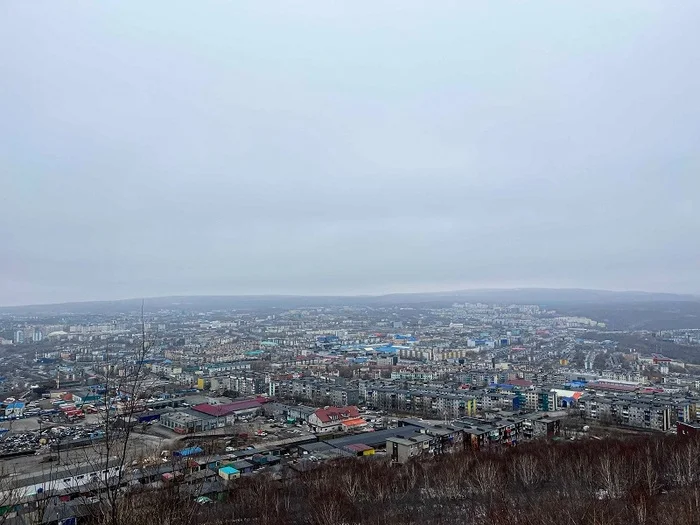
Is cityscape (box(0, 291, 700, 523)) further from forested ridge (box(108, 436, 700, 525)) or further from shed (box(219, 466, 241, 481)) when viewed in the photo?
forested ridge (box(108, 436, 700, 525))

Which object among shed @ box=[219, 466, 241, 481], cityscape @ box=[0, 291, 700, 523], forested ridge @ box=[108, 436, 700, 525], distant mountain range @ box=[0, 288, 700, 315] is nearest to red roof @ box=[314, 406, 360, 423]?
cityscape @ box=[0, 291, 700, 523]

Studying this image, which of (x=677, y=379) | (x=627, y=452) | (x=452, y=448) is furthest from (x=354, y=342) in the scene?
(x=627, y=452)

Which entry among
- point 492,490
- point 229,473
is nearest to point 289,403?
point 229,473

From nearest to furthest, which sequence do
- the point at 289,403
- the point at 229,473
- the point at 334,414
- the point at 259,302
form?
the point at 229,473 < the point at 334,414 < the point at 289,403 < the point at 259,302

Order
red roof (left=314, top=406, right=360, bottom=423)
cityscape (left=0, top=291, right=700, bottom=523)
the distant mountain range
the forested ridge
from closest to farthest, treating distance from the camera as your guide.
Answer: cityscape (left=0, top=291, right=700, bottom=523) → the forested ridge → red roof (left=314, top=406, right=360, bottom=423) → the distant mountain range

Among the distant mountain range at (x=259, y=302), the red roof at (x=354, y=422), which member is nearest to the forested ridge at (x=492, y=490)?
the red roof at (x=354, y=422)

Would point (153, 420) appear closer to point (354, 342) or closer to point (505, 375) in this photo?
point (505, 375)

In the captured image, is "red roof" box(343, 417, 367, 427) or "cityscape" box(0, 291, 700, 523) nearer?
"cityscape" box(0, 291, 700, 523)

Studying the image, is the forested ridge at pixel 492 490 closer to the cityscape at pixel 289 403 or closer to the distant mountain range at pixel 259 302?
the cityscape at pixel 289 403

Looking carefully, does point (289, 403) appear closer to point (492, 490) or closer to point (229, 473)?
point (229, 473)
